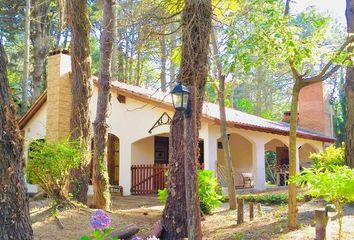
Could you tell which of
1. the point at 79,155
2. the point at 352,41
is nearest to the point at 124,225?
the point at 79,155

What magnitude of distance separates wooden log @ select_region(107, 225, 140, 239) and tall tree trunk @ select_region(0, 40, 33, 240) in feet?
10.5

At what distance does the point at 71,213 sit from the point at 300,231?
4.62 m

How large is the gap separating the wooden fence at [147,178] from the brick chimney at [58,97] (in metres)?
3.01

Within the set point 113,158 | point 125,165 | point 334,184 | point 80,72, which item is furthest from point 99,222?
point 113,158

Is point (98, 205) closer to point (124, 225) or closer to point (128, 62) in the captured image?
point (124, 225)

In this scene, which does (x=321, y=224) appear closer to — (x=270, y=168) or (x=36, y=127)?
(x=36, y=127)

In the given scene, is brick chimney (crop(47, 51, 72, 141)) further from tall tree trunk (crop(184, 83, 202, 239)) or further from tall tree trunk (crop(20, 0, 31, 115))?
tall tree trunk (crop(184, 83, 202, 239))

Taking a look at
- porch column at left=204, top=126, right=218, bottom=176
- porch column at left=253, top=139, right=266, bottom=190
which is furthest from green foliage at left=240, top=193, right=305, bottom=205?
porch column at left=253, top=139, right=266, bottom=190

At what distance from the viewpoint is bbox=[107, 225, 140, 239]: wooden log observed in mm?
7648

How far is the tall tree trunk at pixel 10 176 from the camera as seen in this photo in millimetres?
4430

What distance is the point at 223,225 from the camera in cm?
861

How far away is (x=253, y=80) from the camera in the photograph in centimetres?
4088

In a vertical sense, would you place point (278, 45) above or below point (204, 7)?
below

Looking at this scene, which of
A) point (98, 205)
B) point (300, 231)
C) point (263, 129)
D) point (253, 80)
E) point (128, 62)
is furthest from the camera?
point (253, 80)
